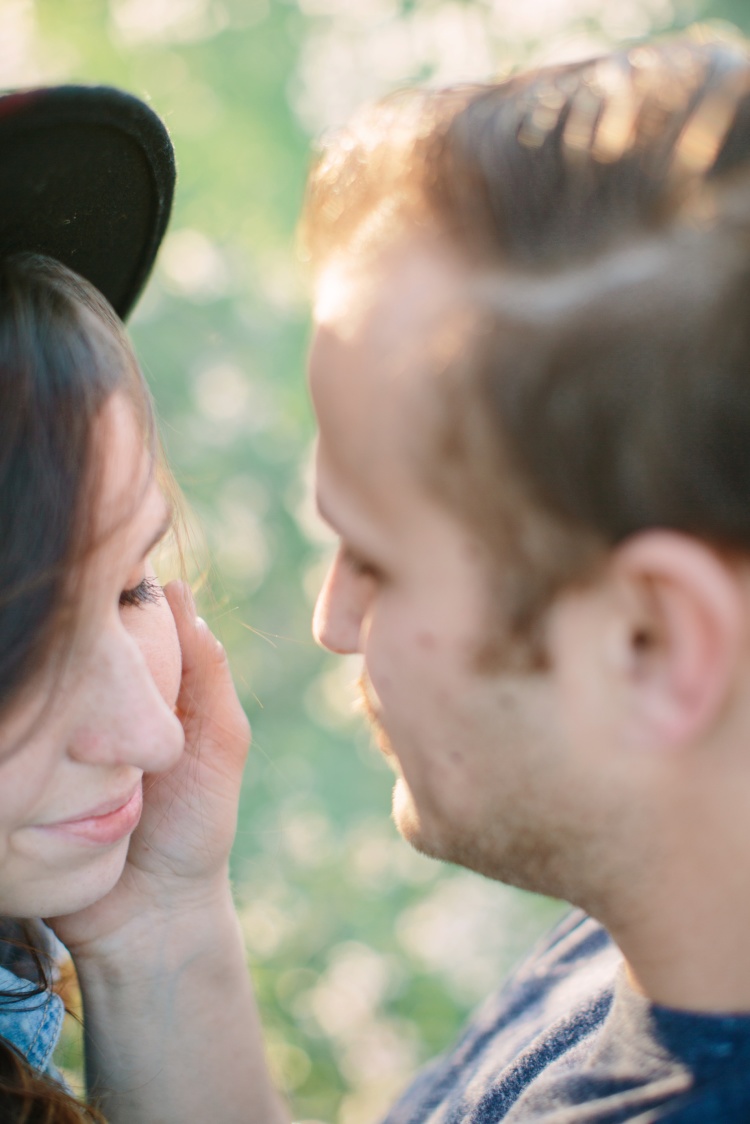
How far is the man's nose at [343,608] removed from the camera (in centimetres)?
138

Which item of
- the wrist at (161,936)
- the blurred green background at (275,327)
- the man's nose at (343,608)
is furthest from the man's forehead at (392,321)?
the blurred green background at (275,327)

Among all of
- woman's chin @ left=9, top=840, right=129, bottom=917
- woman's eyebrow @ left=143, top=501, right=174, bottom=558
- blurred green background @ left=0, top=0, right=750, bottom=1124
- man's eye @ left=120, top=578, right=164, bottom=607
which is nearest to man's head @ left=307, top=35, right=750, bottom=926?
woman's eyebrow @ left=143, top=501, right=174, bottom=558

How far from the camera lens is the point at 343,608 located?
139 cm

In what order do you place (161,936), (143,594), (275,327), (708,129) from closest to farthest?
1. (708,129)
2. (143,594)
3. (161,936)
4. (275,327)

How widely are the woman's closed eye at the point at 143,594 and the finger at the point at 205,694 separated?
18 cm

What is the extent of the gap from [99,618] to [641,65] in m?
0.92

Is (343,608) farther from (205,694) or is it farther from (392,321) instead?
(205,694)

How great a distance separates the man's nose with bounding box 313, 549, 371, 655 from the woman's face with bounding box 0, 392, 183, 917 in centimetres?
25

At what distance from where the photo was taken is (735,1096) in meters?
1.07

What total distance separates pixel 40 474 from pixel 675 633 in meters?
0.78

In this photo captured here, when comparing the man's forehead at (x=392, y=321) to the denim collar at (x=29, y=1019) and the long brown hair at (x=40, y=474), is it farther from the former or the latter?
the denim collar at (x=29, y=1019)

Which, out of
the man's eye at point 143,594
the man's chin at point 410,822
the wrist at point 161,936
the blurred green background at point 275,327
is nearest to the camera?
the man's chin at point 410,822

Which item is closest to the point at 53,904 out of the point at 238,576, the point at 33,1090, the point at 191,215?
the point at 33,1090

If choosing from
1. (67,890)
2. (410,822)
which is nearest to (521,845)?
(410,822)
